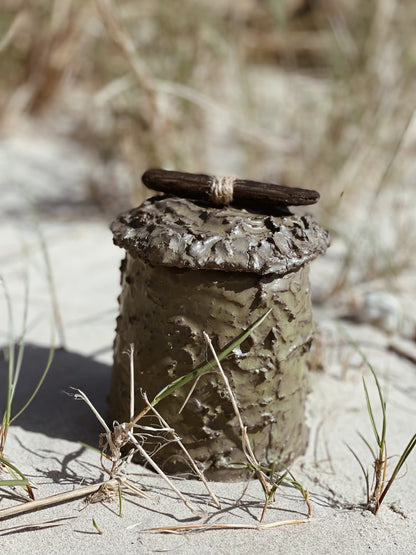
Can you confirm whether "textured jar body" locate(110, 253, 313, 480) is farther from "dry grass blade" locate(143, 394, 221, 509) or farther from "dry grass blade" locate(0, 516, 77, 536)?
"dry grass blade" locate(0, 516, 77, 536)

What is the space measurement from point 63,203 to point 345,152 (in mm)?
1771

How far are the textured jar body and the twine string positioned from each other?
9.5 inches

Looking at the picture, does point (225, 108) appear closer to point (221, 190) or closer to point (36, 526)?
point (221, 190)

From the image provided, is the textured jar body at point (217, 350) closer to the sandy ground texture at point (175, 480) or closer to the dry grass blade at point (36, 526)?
the sandy ground texture at point (175, 480)

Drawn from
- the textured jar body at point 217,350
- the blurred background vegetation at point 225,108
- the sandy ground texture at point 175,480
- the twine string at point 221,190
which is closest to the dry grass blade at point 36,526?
the sandy ground texture at point 175,480

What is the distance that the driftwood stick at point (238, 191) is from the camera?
1.72 meters

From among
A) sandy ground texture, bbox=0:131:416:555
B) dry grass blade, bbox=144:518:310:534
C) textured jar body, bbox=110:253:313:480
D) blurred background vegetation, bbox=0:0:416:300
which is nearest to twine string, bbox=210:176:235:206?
textured jar body, bbox=110:253:313:480

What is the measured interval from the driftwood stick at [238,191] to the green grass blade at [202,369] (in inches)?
12.1

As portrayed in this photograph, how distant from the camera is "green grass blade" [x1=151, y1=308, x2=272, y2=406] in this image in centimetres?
151

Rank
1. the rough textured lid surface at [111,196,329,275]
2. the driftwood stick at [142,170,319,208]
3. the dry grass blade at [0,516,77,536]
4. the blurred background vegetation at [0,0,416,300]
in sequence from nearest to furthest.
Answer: the dry grass blade at [0,516,77,536]
the rough textured lid surface at [111,196,329,275]
the driftwood stick at [142,170,319,208]
the blurred background vegetation at [0,0,416,300]

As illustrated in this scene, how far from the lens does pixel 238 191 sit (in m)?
1.74

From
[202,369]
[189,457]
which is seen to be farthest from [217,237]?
[189,457]

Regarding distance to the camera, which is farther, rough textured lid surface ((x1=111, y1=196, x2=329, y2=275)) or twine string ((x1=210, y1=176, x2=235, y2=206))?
twine string ((x1=210, y1=176, x2=235, y2=206))

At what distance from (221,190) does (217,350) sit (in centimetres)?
42
